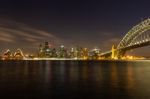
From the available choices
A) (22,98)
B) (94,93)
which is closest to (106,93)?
(94,93)

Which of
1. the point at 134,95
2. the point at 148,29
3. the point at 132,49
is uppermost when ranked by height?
the point at 148,29

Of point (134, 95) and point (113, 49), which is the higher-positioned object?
point (113, 49)

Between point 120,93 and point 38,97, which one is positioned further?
point 120,93

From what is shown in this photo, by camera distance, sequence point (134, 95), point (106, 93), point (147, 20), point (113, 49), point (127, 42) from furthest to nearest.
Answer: point (113, 49), point (127, 42), point (147, 20), point (106, 93), point (134, 95)

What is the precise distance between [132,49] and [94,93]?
248 feet

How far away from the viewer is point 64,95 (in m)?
17.1

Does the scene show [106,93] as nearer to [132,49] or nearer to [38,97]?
[38,97]

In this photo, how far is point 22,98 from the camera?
624 inches

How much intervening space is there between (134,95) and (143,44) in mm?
65232

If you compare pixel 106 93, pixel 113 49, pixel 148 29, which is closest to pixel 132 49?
pixel 148 29

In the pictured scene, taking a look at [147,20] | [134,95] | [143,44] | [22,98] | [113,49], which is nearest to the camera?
[22,98]

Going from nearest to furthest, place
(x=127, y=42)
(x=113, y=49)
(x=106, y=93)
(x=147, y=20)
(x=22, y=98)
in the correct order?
(x=22, y=98) < (x=106, y=93) < (x=147, y=20) < (x=127, y=42) < (x=113, y=49)

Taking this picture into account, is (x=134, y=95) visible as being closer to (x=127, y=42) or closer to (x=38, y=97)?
(x=38, y=97)

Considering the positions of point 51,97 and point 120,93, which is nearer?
point 51,97
